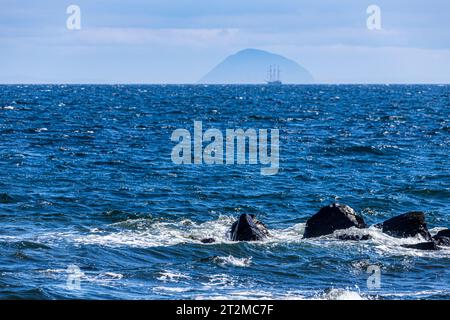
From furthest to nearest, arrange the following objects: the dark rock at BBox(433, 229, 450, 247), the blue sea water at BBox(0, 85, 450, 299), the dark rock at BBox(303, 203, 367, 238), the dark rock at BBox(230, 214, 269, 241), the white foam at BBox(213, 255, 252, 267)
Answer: the dark rock at BBox(303, 203, 367, 238)
the dark rock at BBox(230, 214, 269, 241)
the dark rock at BBox(433, 229, 450, 247)
the white foam at BBox(213, 255, 252, 267)
the blue sea water at BBox(0, 85, 450, 299)

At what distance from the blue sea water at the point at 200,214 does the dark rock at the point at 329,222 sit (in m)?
0.69

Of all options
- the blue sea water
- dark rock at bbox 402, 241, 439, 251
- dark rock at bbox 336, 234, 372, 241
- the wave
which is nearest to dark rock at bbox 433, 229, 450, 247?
A: the wave

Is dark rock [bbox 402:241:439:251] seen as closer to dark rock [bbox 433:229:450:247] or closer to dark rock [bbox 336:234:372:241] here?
dark rock [bbox 433:229:450:247]

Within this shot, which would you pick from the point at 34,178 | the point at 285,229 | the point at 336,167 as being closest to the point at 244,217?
the point at 285,229

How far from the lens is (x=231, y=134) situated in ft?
226

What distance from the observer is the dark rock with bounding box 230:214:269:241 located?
84.3ft

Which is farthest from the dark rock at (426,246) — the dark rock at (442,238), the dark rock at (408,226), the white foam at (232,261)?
the white foam at (232,261)

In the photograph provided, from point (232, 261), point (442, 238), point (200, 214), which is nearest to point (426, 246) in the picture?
point (442, 238)

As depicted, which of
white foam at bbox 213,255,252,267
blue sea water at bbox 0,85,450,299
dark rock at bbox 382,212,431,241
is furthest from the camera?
dark rock at bbox 382,212,431,241

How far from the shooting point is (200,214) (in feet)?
102

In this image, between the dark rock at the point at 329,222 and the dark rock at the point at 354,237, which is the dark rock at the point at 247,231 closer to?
the dark rock at the point at 329,222

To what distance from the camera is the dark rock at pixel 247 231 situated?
2569 cm

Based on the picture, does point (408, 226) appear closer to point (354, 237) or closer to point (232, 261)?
point (354, 237)

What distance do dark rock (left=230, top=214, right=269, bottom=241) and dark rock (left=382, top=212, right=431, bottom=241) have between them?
4.50 meters
